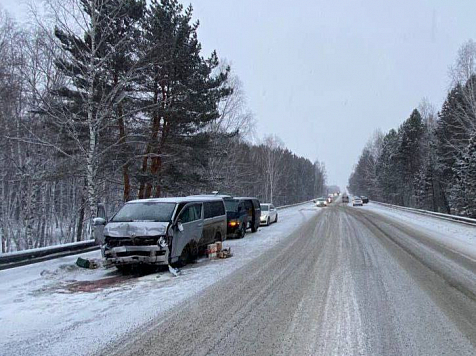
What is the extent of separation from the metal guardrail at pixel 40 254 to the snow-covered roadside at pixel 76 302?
216 millimetres

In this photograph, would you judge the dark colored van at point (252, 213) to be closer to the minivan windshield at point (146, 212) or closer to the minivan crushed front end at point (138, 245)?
the minivan windshield at point (146, 212)

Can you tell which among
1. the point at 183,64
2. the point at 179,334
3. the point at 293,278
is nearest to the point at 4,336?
the point at 179,334

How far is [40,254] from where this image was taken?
32.8 ft

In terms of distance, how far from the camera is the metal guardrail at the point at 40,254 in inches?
352

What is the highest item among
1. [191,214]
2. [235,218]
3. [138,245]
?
[191,214]

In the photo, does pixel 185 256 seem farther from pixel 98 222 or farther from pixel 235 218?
pixel 235 218

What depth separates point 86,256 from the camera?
11.3 meters

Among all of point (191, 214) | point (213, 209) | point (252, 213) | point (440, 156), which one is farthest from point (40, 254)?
point (440, 156)

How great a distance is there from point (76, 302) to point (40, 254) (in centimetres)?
413

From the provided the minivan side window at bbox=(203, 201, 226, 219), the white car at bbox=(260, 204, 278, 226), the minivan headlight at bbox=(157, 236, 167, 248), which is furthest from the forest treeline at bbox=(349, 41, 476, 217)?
the minivan headlight at bbox=(157, 236, 167, 248)

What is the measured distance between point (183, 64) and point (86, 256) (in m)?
12.4

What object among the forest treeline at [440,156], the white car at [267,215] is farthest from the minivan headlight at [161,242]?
the forest treeline at [440,156]

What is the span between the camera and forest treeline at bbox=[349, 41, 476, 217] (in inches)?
1272

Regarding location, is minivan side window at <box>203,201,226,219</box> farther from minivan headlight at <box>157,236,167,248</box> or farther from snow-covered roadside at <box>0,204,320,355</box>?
minivan headlight at <box>157,236,167,248</box>
